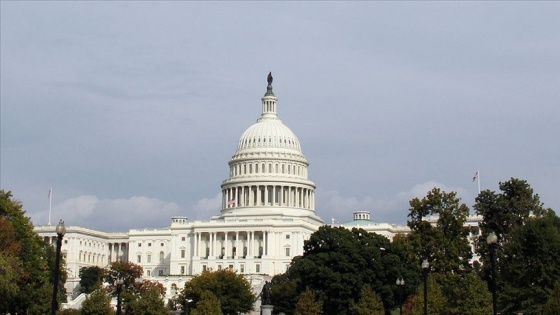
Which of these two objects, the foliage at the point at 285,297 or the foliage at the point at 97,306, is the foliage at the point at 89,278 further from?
the foliage at the point at 97,306

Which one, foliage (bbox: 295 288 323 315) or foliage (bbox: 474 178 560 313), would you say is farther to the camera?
foliage (bbox: 295 288 323 315)

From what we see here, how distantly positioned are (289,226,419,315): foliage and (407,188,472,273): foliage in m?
4.78

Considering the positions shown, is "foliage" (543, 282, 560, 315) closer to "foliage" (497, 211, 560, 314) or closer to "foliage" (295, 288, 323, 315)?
"foliage" (497, 211, 560, 314)

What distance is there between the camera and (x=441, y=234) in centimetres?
9494

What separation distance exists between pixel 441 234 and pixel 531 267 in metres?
19.8

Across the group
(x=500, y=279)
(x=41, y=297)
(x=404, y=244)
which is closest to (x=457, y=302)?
(x=500, y=279)

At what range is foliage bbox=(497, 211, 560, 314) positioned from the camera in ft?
243

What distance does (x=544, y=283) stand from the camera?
75.0 m

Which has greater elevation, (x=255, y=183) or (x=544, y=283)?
(x=255, y=183)

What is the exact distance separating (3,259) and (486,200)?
4461 cm

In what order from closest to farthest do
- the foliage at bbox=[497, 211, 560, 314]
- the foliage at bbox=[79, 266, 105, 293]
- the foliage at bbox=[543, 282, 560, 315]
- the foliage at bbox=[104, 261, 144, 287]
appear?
the foliage at bbox=[543, 282, 560, 315] < the foliage at bbox=[497, 211, 560, 314] < the foliage at bbox=[104, 261, 144, 287] < the foliage at bbox=[79, 266, 105, 293]

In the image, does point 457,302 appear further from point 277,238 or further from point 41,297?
point 277,238

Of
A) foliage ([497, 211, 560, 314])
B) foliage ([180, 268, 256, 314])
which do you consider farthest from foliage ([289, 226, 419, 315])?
foliage ([497, 211, 560, 314])

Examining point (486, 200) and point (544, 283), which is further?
point (486, 200)
